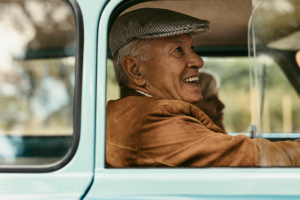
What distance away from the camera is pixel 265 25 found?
118 centimetres

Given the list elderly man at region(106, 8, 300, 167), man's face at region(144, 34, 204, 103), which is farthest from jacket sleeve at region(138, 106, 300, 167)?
man's face at region(144, 34, 204, 103)

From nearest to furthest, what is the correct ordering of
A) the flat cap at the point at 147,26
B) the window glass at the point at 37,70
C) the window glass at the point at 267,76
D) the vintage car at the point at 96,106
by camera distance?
1. the vintage car at the point at 96,106
2. the window glass at the point at 267,76
3. the window glass at the point at 37,70
4. the flat cap at the point at 147,26

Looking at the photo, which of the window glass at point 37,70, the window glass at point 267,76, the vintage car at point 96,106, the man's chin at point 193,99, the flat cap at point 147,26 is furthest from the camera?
the man's chin at point 193,99

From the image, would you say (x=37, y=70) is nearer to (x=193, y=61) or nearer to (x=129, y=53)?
(x=129, y=53)

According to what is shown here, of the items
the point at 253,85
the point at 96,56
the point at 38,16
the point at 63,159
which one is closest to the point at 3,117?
the point at 38,16

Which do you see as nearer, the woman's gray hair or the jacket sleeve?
the jacket sleeve

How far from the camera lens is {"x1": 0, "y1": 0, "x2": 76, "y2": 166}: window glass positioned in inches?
50.6

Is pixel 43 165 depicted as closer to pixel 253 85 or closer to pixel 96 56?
pixel 96 56

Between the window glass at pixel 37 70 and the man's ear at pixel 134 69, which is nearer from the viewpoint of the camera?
the window glass at pixel 37 70

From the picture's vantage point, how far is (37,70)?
5.84ft

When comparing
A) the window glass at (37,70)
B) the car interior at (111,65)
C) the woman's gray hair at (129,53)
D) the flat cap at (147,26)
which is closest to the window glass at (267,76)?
the car interior at (111,65)

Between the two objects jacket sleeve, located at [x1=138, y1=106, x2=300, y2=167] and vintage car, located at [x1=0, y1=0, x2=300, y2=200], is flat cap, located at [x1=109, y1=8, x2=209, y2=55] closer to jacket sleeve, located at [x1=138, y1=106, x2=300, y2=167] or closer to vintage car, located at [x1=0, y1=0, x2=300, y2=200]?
vintage car, located at [x1=0, y1=0, x2=300, y2=200]

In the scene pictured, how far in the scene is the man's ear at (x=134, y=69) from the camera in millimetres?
1588

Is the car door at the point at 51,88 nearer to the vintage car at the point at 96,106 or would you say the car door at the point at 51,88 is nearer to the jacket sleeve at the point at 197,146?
the vintage car at the point at 96,106
